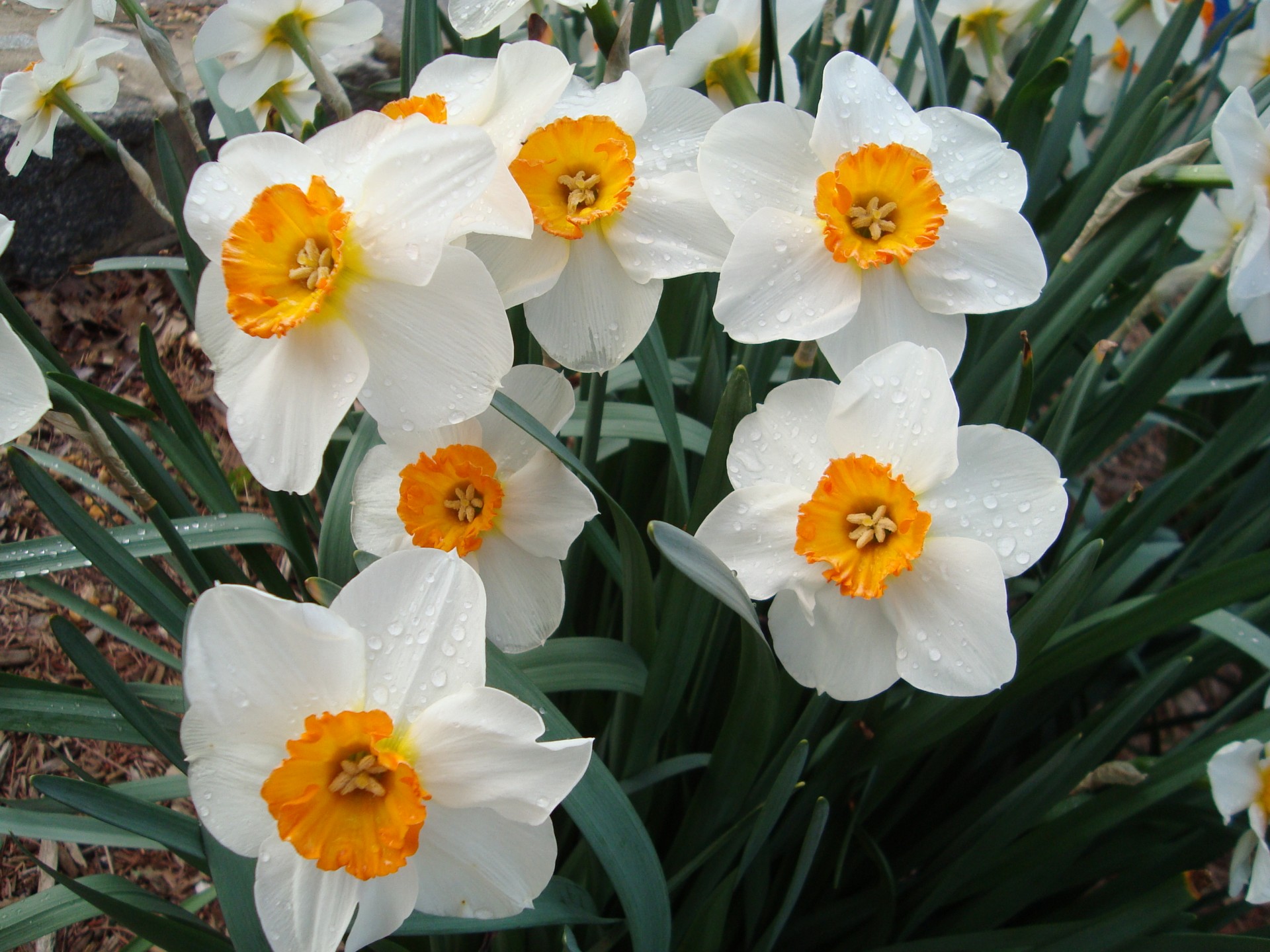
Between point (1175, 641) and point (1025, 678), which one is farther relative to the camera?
point (1175, 641)

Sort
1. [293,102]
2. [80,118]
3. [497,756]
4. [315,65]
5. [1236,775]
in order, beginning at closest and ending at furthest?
[497,756]
[1236,775]
[315,65]
[80,118]
[293,102]

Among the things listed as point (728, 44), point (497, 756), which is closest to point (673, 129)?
point (728, 44)

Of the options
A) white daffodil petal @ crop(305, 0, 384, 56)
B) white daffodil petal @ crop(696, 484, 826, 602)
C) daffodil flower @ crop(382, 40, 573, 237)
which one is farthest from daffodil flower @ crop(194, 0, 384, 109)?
white daffodil petal @ crop(696, 484, 826, 602)

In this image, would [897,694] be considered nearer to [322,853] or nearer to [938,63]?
[322,853]

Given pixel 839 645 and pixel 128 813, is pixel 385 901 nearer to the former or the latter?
pixel 128 813

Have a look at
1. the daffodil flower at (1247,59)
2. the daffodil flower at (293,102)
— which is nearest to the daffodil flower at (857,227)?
the daffodil flower at (293,102)

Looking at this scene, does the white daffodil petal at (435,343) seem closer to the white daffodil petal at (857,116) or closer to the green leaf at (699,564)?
the green leaf at (699,564)

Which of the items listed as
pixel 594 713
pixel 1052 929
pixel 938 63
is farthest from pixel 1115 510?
pixel 594 713
